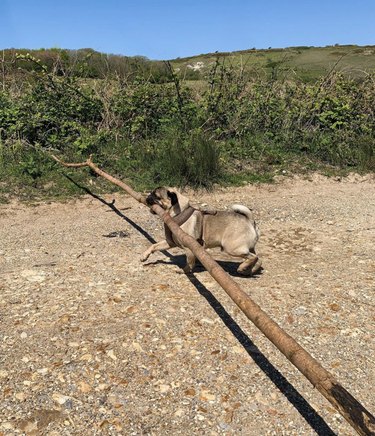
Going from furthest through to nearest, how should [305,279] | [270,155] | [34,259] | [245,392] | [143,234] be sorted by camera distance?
[270,155]
[143,234]
[34,259]
[305,279]
[245,392]

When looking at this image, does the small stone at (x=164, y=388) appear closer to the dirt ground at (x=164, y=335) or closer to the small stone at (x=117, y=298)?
the dirt ground at (x=164, y=335)

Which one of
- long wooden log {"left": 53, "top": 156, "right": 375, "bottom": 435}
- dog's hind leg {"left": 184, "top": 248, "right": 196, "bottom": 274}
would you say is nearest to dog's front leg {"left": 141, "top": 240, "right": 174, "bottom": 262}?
dog's hind leg {"left": 184, "top": 248, "right": 196, "bottom": 274}

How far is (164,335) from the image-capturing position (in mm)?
4770

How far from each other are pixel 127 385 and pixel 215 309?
166 cm

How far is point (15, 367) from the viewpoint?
418 cm

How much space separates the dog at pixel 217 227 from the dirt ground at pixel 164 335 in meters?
0.33

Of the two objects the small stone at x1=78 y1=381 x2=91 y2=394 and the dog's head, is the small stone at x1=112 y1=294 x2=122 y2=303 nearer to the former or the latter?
the dog's head

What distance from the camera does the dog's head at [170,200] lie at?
6297 millimetres

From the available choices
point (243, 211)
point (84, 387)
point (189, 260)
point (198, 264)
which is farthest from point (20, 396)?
point (243, 211)

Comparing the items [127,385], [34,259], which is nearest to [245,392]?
[127,385]

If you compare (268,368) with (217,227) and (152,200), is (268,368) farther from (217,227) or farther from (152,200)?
(152,200)

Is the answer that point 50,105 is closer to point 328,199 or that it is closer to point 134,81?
point 134,81

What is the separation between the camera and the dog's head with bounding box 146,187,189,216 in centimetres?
630

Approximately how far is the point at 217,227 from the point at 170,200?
77 cm
